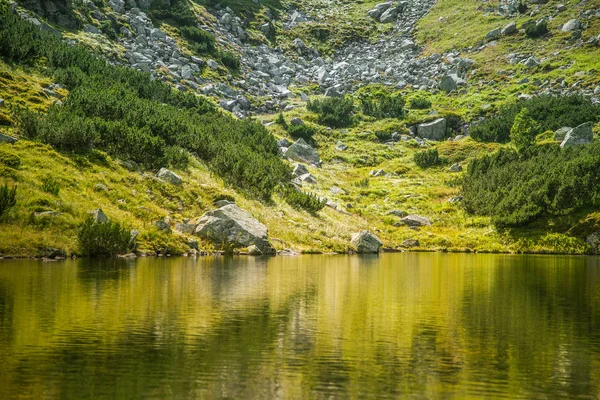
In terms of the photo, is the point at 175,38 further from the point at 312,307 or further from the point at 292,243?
the point at 312,307

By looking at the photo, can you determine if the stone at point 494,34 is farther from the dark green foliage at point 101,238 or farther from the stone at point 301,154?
the dark green foliage at point 101,238

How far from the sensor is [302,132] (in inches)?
3290

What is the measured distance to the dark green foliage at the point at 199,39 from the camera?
9931 centimetres

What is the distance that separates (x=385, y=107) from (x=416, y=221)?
44.3 m

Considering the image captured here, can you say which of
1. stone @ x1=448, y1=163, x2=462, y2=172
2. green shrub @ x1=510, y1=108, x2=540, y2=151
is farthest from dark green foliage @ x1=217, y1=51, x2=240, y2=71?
green shrub @ x1=510, y1=108, x2=540, y2=151

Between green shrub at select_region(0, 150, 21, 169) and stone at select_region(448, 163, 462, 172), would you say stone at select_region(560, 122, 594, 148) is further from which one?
green shrub at select_region(0, 150, 21, 169)

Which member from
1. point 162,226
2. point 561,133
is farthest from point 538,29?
point 162,226

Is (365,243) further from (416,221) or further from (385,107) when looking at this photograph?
(385,107)

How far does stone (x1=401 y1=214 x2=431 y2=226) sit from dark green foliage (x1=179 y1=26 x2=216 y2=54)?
5857cm

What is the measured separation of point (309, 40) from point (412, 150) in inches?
2344

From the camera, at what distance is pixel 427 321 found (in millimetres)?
14086

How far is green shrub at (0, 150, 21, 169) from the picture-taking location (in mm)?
31375

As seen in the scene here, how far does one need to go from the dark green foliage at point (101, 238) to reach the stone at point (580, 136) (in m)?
58.7

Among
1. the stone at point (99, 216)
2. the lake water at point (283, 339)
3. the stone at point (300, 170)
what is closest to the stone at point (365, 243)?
the stone at point (300, 170)
